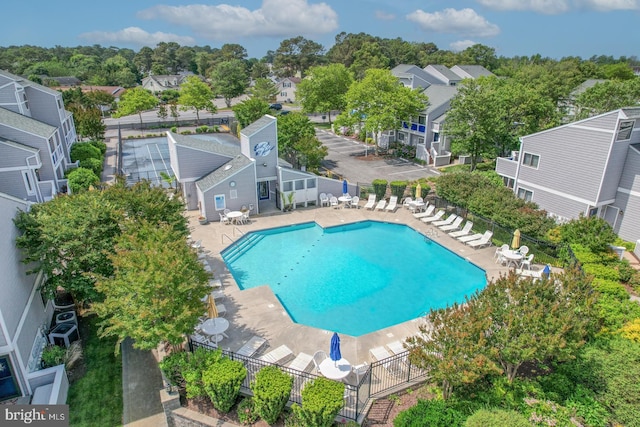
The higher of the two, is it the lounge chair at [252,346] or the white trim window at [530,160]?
the white trim window at [530,160]

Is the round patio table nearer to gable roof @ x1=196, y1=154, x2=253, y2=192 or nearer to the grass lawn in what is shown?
the grass lawn

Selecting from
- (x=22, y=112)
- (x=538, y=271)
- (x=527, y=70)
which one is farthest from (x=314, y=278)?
(x=527, y=70)

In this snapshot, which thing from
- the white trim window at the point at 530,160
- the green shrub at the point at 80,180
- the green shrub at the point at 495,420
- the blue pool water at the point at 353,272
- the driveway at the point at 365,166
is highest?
the white trim window at the point at 530,160

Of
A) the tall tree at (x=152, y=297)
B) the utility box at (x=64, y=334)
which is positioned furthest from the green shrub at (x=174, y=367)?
the utility box at (x=64, y=334)

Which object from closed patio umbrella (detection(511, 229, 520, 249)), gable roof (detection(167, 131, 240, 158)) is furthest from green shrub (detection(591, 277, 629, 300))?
gable roof (detection(167, 131, 240, 158))

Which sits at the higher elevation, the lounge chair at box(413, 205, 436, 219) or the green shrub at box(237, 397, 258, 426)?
the lounge chair at box(413, 205, 436, 219)

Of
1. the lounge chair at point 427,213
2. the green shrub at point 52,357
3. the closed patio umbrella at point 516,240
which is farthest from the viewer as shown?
the lounge chair at point 427,213

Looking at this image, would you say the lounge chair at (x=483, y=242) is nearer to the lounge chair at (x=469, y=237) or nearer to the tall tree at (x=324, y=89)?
the lounge chair at (x=469, y=237)

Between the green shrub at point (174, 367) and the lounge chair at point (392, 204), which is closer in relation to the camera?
the green shrub at point (174, 367)
